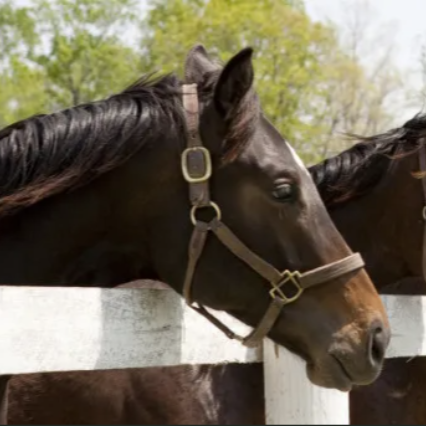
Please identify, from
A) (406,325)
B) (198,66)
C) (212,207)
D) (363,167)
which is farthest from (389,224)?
(212,207)

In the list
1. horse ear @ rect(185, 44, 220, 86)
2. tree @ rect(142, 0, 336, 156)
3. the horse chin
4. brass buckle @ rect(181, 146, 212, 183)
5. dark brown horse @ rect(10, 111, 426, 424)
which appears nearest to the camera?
the horse chin

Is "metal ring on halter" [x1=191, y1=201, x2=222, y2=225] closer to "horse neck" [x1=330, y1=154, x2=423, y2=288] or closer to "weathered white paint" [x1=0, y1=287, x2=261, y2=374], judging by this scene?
"weathered white paint" [x1=0, y1=287, x2=261, y2=374]

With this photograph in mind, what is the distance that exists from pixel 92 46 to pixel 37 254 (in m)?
18.0

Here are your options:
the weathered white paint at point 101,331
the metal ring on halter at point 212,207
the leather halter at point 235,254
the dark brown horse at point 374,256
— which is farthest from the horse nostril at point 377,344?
the dark brown horse at point 374,256

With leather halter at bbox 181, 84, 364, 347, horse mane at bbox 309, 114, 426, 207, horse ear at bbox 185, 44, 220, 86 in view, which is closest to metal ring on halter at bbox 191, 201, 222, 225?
leather halter at bbox 181, 84, 364, 347

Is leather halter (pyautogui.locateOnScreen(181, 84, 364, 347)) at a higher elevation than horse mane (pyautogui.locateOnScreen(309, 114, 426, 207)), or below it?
below

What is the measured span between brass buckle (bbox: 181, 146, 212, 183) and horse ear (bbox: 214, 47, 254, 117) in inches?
4.9

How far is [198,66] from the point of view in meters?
2.64

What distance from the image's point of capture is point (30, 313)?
2.01 metres

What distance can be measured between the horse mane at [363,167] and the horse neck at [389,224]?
0.04m

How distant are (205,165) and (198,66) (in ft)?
A: 1.37

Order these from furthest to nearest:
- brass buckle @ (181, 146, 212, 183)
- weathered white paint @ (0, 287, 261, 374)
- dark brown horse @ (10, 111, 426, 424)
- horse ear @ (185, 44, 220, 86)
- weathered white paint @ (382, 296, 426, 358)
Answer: dark brown horse @ (10, 111, 426, 424), weathered white paint @ (382, 296, 426, 358), horse ear @ (185, 44, 220, 86), brass buckle @ (181, 146, 212, 183), weathered white paint @ (0, 287, 261, 374)

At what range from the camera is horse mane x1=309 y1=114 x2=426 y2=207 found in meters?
3.84

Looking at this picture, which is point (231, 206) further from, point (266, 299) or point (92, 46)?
point (92, 46)
